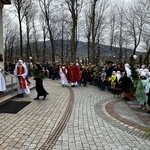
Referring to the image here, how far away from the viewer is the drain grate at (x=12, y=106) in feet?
31.1

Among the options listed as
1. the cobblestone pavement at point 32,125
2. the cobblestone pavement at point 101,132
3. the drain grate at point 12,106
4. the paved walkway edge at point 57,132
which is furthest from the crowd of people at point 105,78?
the paved walkway edge at point 57,132

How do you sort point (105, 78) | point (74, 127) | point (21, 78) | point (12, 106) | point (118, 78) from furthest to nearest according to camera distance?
point (105, 78)
point (118, 78)
point (21, 78)
point (12, 106)
point (74, 127)

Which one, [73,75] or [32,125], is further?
[73,75]

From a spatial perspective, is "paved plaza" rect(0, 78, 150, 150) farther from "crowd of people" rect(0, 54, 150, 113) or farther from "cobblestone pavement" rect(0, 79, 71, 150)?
"crowd of people" rect(0, 54, 150, 113)

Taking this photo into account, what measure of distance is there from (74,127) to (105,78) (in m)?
9.56

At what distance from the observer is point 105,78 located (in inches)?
657

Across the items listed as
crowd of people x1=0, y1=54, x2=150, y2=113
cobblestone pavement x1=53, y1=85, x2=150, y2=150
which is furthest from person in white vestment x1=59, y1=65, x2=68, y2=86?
cobblestone pavement x1=53, y1=85, x2=150, y2=150

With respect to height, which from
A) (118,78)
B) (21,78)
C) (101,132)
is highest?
(21,78)

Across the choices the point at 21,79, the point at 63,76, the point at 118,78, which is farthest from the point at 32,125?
the point at 63,76

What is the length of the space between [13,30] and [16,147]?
5985 cm

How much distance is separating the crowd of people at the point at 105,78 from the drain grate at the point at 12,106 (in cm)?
92

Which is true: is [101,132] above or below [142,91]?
below

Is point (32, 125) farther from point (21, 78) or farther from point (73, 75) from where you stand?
point (73, 75)

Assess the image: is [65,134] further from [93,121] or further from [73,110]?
[73,110]
